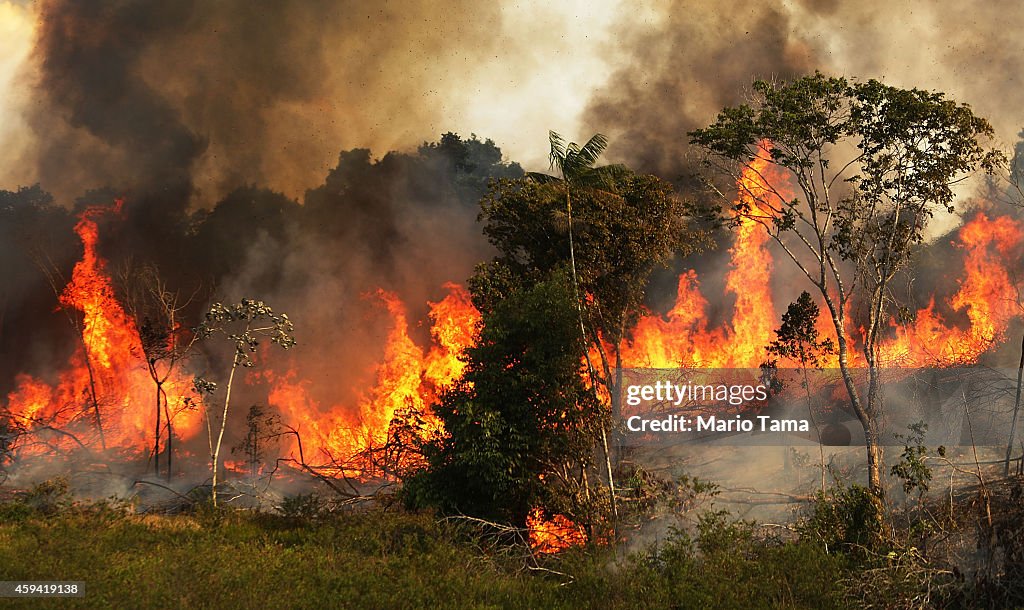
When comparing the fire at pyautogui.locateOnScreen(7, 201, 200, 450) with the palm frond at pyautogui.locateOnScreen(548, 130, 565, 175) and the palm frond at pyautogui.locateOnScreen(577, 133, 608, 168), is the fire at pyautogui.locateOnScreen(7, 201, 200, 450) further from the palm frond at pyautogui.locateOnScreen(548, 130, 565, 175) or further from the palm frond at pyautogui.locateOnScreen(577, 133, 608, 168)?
the palm frond at pyautogui.locateOnScreen(577, 133, 608, 168)

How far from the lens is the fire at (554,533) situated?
18469mm

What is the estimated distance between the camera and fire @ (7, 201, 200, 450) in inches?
1307

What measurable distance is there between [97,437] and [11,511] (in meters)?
13.1

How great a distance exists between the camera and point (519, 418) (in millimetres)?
18469

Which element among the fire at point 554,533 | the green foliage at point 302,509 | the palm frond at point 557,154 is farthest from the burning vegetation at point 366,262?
the fire at point 554,533

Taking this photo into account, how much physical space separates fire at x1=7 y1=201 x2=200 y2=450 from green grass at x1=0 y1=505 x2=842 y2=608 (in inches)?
621

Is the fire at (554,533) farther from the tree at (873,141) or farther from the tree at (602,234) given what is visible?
the tree at (873,141)

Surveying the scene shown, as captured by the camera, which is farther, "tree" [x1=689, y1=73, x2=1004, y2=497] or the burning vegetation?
the burning vegetation

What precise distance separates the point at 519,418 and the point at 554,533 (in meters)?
3.19

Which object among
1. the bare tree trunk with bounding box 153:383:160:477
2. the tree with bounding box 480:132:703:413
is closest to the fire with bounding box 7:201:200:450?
the bare tree trunk with bounding box 153:383:160:477

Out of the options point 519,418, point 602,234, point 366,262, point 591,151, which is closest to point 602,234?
point 602,234

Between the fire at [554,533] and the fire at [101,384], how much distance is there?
65.6 feet

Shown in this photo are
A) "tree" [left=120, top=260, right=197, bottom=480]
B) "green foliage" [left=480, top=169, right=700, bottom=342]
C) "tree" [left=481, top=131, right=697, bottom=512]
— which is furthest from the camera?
"tree" [left=120, top=260, right=197, bottom=480]

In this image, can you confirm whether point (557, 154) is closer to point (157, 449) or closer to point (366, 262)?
point (157, 449)
